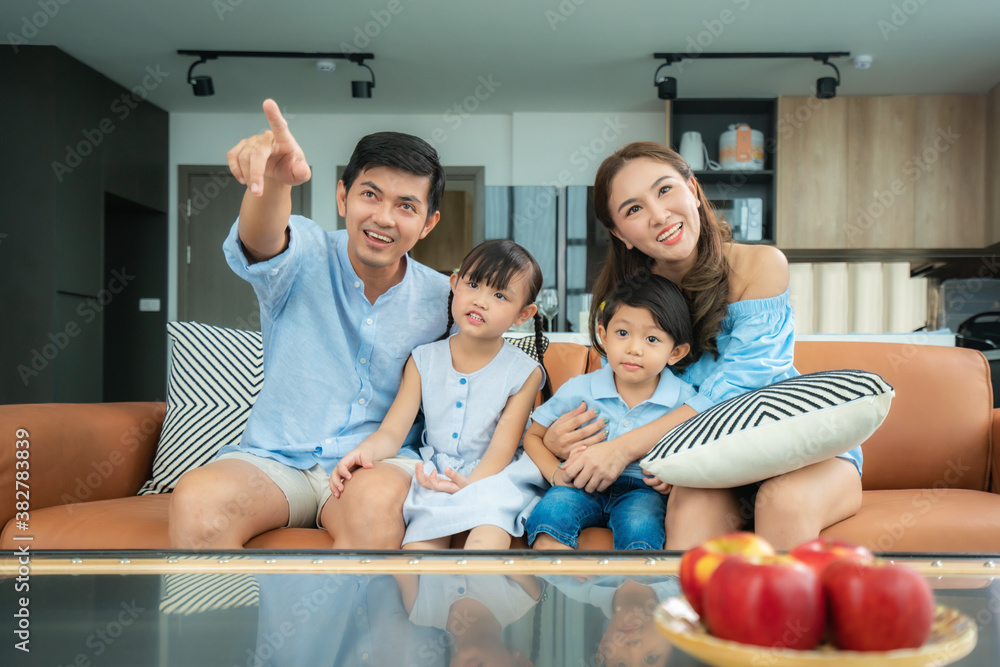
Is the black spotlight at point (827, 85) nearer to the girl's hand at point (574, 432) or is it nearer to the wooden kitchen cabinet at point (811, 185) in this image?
the wooden kitchen cabinet at point (811, 185)

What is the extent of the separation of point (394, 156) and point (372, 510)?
68 centimetres

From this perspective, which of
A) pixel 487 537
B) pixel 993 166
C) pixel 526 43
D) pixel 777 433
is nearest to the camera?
pixel 777 433

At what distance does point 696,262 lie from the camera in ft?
5.01

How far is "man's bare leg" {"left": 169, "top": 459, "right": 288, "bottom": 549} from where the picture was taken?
1.25 metres

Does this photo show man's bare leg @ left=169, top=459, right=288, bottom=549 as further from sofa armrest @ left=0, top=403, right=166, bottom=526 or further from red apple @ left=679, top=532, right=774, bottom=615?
red apple @ left=679, top=532, right=774, bottom=615

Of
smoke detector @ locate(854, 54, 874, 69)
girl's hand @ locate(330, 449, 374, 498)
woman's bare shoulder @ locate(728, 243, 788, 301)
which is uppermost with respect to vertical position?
smoke detector @ locate(854, 54, 874, 69)

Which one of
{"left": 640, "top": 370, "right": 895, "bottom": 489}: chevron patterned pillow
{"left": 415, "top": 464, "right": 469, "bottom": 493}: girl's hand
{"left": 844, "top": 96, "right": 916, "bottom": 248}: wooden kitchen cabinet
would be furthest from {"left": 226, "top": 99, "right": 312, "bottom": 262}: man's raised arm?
{"left": 844, "top": 96, "right": 916, "bottom": 248}: wooden kitchen cabinet

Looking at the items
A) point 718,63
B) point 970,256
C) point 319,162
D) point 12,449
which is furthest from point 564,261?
point 12,449

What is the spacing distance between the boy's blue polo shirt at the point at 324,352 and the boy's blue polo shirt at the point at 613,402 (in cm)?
32

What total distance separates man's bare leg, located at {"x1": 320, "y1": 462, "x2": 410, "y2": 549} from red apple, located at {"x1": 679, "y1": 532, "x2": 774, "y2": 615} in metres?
0.87

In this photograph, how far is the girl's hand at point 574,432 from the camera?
143 centimetres

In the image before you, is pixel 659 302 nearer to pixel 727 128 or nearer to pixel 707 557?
pixel 707 557

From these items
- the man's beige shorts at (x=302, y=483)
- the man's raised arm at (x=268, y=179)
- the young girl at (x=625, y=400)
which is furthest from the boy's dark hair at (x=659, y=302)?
the man's raised arm at (x=268, y=179)

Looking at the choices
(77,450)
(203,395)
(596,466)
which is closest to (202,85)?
(203,395)
